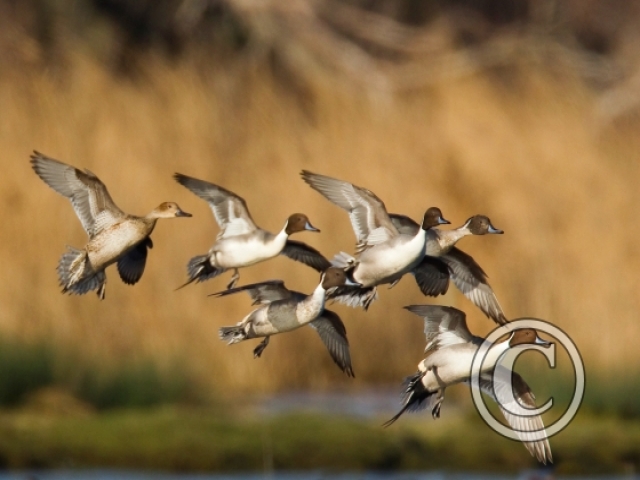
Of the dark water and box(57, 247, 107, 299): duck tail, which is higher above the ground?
box(57, 247, 107, 299): duck tail

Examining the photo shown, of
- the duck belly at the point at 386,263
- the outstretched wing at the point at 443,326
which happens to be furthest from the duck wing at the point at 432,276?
the duck belly at the point at 386,263

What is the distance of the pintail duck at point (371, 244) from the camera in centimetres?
677

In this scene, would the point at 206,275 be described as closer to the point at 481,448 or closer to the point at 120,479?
the point at 120,479

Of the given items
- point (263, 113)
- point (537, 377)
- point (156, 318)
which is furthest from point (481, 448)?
point (263, 113)

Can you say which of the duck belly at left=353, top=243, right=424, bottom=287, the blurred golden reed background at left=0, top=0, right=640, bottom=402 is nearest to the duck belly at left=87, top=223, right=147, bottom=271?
the duck belly at left=353, top=243, right=424, bottom=287

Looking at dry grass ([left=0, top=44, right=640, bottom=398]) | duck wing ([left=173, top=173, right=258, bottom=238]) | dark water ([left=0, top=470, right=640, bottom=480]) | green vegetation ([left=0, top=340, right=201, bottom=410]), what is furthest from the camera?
Answer: dry grass ([left=0, top=44, right=640, bottom=398])

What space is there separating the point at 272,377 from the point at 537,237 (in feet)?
10.2

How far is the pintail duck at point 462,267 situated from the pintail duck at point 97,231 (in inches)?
43.0

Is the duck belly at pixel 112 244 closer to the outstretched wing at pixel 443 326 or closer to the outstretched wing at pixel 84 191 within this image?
the outstretched wing at pixel 84 191

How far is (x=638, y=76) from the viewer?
18.4m

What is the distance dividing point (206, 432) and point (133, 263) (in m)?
5.94

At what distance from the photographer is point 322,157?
16.0 metres

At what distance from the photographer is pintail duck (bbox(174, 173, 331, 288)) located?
23.5 feet

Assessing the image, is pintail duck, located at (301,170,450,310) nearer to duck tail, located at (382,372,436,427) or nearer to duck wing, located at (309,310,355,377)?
duck wing, located at (309,310,355,377)
